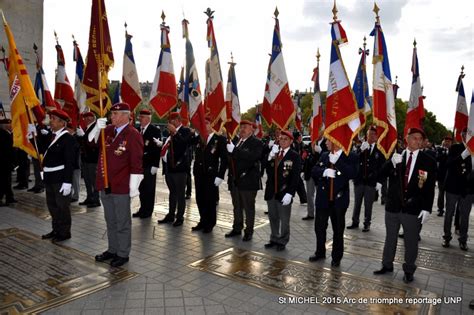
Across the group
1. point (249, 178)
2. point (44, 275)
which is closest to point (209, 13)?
point (249, 178)

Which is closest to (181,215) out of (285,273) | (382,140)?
(285,273)

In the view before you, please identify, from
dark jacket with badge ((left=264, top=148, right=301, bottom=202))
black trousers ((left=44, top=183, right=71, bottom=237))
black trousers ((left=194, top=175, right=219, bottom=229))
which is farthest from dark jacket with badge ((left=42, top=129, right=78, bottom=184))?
dark jacket with badge ((left=264, top=148, right=301, bottom=202))

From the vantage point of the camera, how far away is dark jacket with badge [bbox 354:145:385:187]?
314 inches

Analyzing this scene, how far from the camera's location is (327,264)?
5.83 metres

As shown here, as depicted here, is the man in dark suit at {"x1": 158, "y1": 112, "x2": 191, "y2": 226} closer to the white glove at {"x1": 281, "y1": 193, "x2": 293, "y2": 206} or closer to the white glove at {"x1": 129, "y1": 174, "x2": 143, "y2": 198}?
the white glove at {"x1": 129, "y1": 174, "x2": 143, "y2": 198}

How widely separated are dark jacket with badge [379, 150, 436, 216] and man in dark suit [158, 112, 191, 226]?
4.51 metres

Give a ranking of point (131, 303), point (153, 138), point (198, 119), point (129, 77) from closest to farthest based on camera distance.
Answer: point (131, 303), point (198, 119), point (153, 138), point (129, 77)

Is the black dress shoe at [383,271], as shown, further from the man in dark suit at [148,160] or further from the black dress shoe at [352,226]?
the man in dark suit at [148,160]

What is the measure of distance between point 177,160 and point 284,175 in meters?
2.70

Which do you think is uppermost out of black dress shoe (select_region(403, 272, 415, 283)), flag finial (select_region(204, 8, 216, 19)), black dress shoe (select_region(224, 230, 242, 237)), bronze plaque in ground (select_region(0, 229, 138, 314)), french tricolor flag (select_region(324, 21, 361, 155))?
flag finial (select_region(204, 8, 216, 19))

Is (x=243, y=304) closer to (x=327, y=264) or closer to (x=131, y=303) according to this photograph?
(x=131, y=303)

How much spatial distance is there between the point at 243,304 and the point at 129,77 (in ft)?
22.7

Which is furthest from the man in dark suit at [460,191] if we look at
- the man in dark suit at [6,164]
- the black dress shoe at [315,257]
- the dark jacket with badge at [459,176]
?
the man in dark suit at [6,164]

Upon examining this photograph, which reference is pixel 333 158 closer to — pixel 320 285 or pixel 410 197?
pixel 410 197
